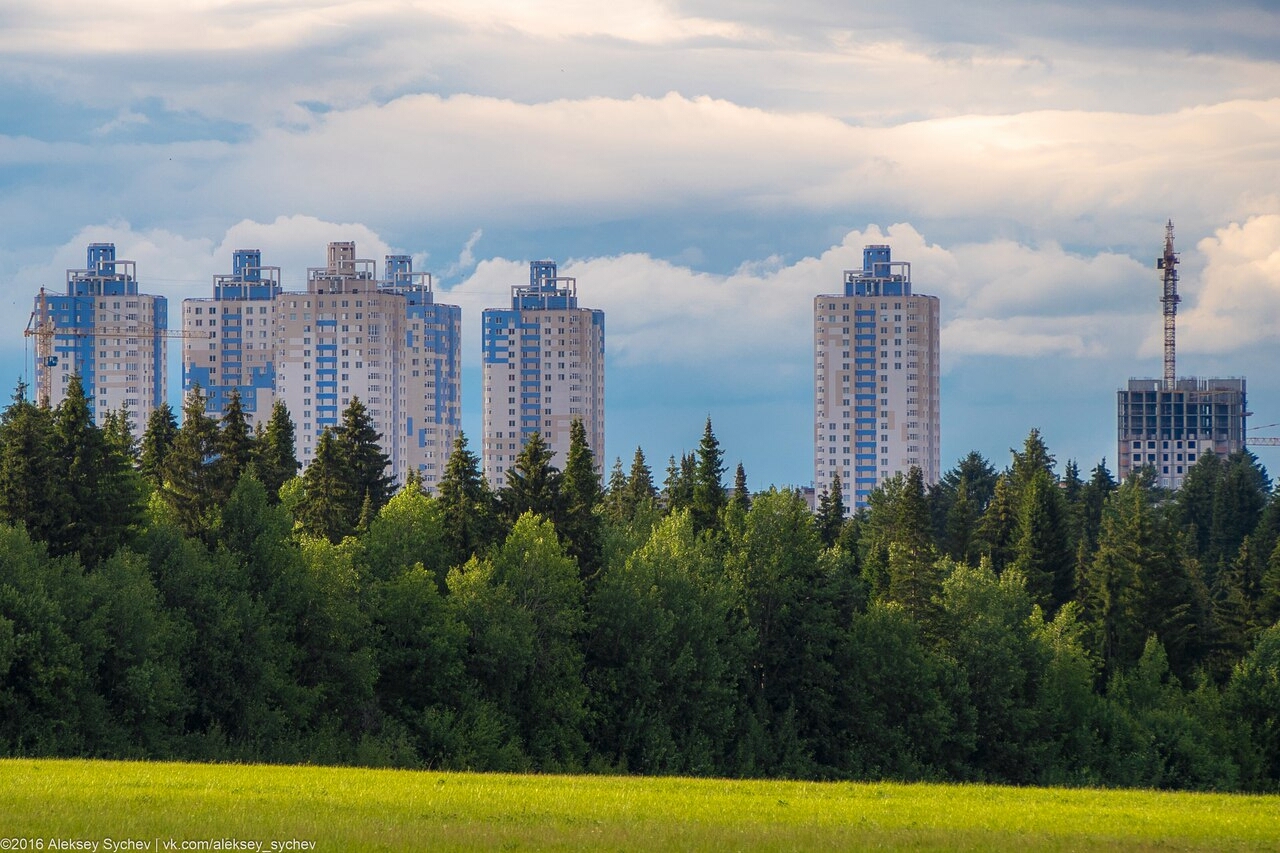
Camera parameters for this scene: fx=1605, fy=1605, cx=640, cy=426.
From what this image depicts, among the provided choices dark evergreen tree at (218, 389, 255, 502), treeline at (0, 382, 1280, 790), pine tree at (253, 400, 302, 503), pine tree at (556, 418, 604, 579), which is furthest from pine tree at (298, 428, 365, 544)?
pine tree at (556, 418, 604, 579)

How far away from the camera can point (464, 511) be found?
81.7 m

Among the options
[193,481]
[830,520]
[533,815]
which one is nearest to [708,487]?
[830,520]

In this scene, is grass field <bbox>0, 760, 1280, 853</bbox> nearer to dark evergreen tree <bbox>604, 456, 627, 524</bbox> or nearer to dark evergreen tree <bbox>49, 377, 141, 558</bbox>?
dark evergreen tree <bbox>49, 377, 141, 558</bbox>

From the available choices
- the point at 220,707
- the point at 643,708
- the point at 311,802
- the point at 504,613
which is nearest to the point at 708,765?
the point at 643,708

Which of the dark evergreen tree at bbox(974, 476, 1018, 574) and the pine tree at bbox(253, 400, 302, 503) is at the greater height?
the pine tree at bbox(253, 400, 302, 503)

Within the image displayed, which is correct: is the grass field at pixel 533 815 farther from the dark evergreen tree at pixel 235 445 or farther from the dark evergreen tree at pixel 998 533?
the dark evergreen tree at pixel 998 533

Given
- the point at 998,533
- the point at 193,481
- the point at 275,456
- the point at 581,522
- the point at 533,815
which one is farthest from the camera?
the point at 998,533

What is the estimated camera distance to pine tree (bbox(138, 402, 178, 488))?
288 feet

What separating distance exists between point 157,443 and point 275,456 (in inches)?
320

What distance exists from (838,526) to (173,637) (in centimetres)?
6303

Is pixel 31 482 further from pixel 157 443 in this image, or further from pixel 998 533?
pixel 998 533

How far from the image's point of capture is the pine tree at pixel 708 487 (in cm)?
10000

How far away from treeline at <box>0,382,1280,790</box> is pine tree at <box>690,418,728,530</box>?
0.81 ft

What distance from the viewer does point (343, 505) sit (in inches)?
3324
